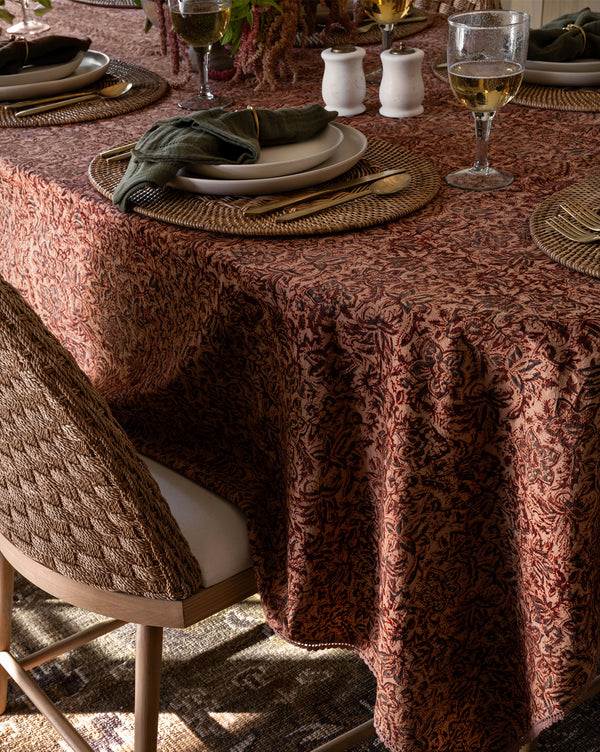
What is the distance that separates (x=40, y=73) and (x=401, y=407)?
42.4 inches

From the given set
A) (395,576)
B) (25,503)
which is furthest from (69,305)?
(395,576)

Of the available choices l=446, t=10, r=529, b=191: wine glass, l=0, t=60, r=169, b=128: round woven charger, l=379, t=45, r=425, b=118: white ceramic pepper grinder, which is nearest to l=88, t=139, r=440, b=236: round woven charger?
l=446, t=10, r=529, b=191: wine glass

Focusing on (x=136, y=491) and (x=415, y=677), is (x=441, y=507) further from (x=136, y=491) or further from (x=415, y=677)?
(x=136, y=491)

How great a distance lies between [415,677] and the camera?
961 millimetres

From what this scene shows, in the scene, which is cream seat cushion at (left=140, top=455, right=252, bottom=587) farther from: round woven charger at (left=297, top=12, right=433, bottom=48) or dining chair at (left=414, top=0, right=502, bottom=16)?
dining chair at (left=414, top=0, right=502, bottom=16)

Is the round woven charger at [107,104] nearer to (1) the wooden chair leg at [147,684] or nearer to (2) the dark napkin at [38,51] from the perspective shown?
(2) the dark napkin at [38,51]

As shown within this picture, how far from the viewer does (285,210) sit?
42.7 inches

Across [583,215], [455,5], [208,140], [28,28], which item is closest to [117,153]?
[208,140]

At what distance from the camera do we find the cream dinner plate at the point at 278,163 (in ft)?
3.67

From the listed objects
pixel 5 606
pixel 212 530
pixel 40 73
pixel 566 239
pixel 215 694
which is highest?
pixel 40 73

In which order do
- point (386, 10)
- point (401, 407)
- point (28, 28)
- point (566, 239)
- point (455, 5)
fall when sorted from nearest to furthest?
point (401, 407)
point (566, 239)
point (386, 10)
point (28, 28)
point (455, 5)

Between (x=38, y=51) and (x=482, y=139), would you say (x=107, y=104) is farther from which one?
(x=482, y=139)

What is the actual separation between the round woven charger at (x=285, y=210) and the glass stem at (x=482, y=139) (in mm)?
57

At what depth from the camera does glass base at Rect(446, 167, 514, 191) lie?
114 centimetres
